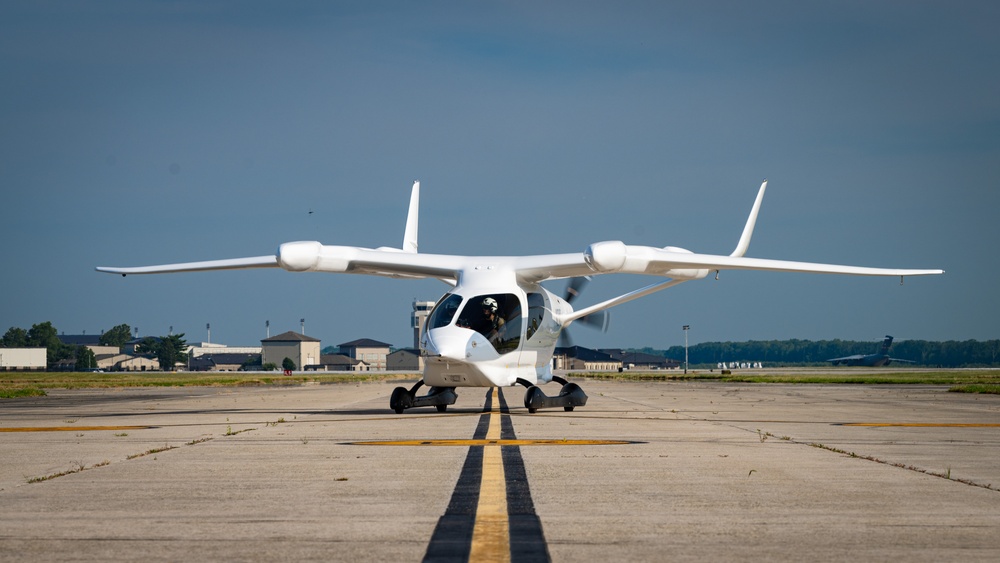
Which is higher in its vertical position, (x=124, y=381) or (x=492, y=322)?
(x=492, y=322)

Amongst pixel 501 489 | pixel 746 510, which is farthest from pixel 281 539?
pixel 746 510

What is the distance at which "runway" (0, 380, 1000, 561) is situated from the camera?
21.1 feet

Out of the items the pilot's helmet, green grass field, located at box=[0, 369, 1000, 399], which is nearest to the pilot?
the pilot's helmet

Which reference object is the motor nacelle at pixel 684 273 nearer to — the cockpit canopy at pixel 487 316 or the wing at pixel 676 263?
the wing at pixel 676 263

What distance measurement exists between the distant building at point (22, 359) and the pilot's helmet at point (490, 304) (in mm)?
170099

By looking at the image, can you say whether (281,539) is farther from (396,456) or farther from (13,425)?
(13,425)

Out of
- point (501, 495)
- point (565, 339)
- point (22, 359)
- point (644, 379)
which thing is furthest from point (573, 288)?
point (22, 359)

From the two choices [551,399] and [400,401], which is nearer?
[400,401]

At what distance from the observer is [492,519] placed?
748 centimetres

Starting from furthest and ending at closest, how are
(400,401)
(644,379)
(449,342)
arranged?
(644,379), (400,401), (449,342)

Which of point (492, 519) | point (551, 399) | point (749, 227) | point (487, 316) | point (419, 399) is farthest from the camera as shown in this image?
point (749, 227)

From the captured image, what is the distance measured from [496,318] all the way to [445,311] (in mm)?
1108

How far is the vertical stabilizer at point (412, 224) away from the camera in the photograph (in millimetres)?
31234

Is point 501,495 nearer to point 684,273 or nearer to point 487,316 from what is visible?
point 487,316
